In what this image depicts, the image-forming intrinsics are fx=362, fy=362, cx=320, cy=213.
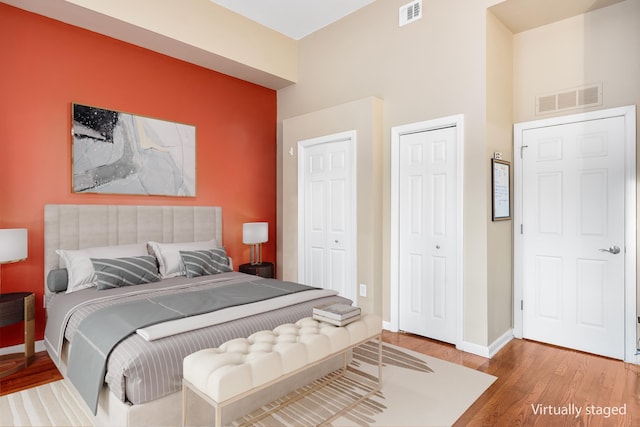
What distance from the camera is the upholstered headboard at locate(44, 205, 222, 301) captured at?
134 inches

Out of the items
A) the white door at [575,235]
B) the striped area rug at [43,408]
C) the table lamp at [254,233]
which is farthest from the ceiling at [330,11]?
the striped area rug at [43,408]

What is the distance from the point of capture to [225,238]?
4.85 meters

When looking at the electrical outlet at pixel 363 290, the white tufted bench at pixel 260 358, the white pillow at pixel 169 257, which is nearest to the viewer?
the white tufted bench at pixel 260 358

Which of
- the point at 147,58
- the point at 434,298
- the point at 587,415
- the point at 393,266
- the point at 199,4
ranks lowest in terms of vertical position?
the point at 587,415

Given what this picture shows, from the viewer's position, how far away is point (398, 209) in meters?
3.93

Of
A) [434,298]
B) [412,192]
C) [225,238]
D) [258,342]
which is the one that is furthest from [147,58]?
[434,298]

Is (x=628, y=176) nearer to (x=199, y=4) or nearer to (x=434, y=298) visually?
(x=434, y=298)

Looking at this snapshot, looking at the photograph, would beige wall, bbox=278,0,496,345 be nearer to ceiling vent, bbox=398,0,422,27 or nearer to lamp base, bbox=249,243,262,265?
ceiling vent, bbox=398,0,422,27

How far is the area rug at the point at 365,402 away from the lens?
221cm

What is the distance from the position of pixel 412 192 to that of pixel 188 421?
2842 millimetres

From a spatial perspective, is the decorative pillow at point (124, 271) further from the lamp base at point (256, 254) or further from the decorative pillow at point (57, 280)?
the lamp base at point (256, 254)

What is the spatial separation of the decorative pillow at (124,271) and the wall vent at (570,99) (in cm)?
408

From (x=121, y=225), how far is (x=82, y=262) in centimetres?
64

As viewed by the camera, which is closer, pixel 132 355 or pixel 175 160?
pixel 132 355
